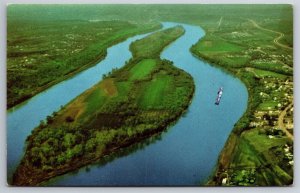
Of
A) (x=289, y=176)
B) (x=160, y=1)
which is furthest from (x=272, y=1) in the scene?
(x=289, y=176)

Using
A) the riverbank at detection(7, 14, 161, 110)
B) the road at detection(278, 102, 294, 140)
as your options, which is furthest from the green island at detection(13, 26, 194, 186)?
the road at detection(278, 102, 294, 140)

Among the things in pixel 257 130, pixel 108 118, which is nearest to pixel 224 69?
pixel 257 130

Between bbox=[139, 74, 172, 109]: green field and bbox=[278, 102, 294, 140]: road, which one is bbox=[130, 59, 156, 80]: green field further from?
bbox=[278, 102, 294, 140]: road

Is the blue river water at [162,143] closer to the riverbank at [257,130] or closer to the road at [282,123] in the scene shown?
the riverbank at [257,130]

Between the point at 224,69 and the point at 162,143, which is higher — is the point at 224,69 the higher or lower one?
the higher one

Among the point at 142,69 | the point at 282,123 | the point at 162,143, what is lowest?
the point at 162,143

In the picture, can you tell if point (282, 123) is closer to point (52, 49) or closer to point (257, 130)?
point (257, 130)

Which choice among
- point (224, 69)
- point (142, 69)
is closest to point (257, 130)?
point (224, 69)
